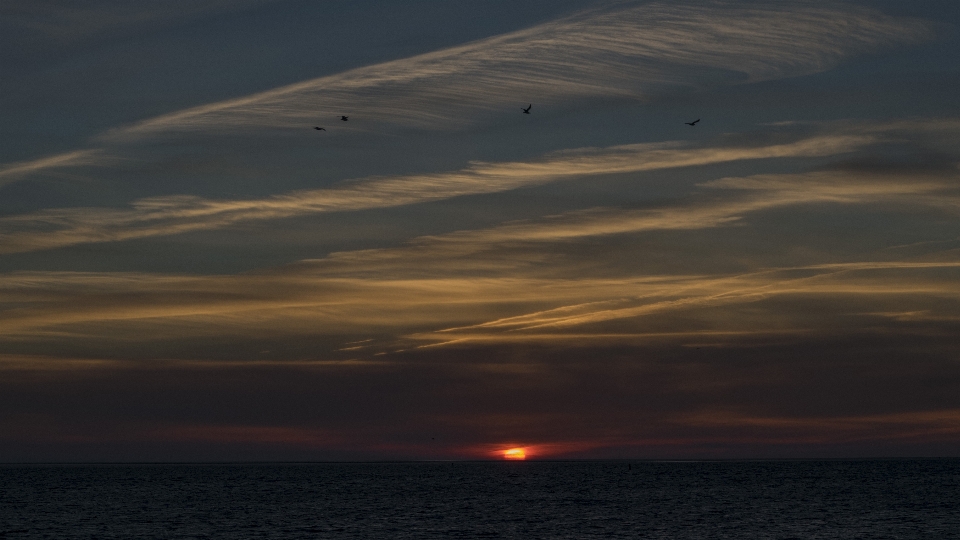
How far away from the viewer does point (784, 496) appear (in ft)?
626

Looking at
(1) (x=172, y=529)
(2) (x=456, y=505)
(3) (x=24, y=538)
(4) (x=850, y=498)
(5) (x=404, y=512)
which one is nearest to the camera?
(3) (x=24, y=538)

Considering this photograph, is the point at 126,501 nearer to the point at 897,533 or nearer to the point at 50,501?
the point at 50,501

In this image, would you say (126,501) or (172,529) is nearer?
(172,529)

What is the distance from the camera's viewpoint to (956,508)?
155750 mm

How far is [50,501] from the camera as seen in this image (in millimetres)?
184250

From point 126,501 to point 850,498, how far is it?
12806cm

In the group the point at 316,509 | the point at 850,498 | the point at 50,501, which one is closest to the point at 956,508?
the point at 850,498

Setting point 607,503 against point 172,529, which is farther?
point 607,503

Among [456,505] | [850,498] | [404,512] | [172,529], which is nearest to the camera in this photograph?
[172,529]

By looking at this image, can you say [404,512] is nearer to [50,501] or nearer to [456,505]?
[456,505]

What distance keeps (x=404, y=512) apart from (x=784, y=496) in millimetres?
79447

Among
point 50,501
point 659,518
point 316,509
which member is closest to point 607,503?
point 659,518

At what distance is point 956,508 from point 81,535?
123 metres

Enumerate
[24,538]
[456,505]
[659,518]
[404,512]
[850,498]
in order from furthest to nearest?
[850,498]
[456,505]
[404,512]
[659,518]
[24,538]
